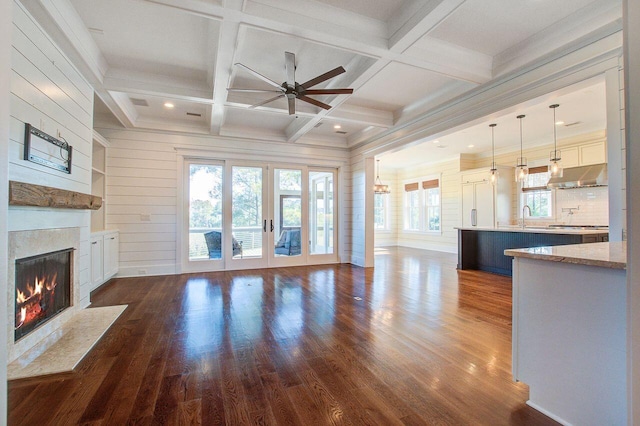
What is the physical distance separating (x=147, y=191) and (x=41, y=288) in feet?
10.6

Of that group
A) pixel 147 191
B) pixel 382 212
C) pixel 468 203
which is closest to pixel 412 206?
pixel 382 212

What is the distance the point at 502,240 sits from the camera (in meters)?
5.91

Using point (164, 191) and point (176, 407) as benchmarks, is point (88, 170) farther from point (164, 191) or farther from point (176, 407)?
point (176, 407)

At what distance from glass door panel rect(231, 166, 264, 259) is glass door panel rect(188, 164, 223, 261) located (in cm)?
29

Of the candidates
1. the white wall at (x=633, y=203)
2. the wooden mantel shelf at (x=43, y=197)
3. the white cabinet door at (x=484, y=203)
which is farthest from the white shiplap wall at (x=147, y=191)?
the white cabinet door at (x=484, y=203)

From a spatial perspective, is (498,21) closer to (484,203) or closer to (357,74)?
(357,74)

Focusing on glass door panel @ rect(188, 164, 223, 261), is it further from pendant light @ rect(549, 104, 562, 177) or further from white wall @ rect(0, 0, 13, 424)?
pendant light @ rect(549, 104, 562, 177)

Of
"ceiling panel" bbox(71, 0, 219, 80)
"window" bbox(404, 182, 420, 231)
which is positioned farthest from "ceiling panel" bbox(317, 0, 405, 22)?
"window" bbox(404, 182, 420, 231)

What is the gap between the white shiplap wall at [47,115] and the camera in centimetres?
232

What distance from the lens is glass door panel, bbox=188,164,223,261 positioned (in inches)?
Result: 239

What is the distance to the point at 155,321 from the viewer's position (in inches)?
128

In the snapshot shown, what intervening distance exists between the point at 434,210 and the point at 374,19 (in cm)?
831

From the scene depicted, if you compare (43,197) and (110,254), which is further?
(110,254)

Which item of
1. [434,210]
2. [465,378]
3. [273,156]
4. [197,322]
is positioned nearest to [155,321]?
[197,322]
